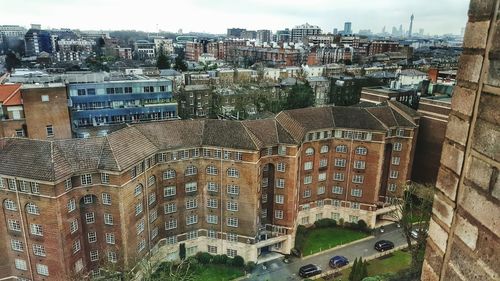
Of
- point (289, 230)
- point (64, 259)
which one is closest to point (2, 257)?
point (64, 259)

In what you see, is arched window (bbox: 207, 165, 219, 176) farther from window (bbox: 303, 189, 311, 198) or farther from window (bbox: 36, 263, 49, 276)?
window (bbox: 36, 263, 49, 276)

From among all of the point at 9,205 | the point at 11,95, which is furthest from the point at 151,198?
the point at 11,95

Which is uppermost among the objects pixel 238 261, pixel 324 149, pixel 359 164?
pixel 324 149

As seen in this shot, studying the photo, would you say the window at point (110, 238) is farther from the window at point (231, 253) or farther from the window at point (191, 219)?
the window at point (231, 253)

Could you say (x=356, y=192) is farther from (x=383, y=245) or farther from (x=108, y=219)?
(x=108, y=219)

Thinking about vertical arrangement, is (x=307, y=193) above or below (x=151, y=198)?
below

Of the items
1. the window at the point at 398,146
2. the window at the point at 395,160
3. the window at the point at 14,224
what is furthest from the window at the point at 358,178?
the window at the point at 14,224
